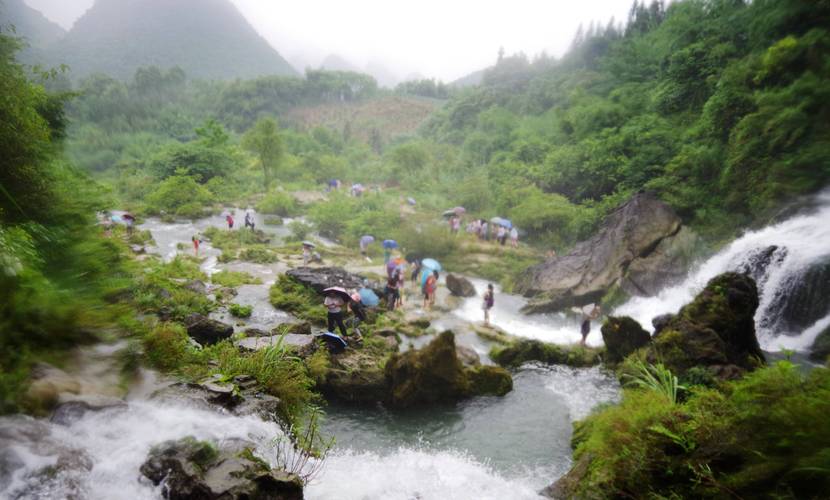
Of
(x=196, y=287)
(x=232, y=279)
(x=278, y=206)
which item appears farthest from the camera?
(x=278, y=206)

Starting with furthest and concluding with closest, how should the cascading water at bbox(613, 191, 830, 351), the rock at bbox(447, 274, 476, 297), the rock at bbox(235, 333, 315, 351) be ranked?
1. the rock at bbox(447, 274, 476, 297)
2. the cascading water at bbox(613, 191, 830, 351)
3. the rock at bbox(235, 333, 315, 351)

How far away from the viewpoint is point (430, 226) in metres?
22.7

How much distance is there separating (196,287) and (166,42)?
506ft

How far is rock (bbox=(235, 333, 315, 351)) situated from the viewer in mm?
7832

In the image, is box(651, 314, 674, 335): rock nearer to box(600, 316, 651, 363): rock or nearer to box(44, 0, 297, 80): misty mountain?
box(600, 316, 651, 363): rock

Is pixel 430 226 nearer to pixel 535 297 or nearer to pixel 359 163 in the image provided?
pixel 535 297

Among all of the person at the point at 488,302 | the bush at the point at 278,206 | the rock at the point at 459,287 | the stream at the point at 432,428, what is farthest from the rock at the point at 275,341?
the bush at the point at 278,206

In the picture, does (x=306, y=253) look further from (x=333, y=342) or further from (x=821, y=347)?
(x=821, y=347)

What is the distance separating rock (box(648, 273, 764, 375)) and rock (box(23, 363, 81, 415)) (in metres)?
10.6

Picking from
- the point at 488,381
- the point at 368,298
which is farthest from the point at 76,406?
the point at 368,298

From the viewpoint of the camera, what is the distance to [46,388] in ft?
13.4

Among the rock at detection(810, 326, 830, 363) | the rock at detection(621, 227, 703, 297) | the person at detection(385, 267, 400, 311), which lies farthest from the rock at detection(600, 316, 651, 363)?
the person at detection(385, 267, 400, 311)

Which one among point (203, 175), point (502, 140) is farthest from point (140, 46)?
point (502, 140)

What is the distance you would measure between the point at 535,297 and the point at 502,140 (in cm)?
2770
